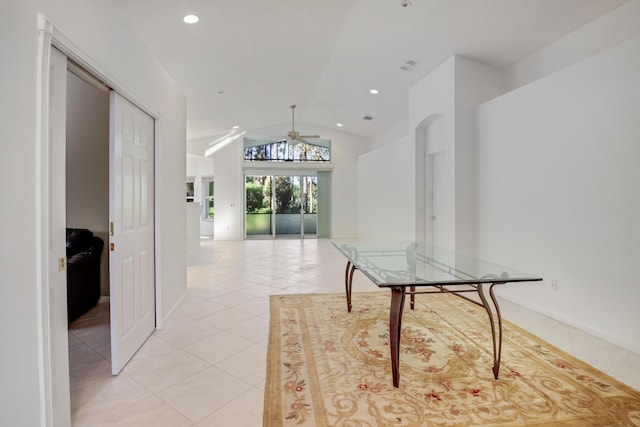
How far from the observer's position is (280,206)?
10492 mm

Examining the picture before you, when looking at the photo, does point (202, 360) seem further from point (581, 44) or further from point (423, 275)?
point (581, 44)

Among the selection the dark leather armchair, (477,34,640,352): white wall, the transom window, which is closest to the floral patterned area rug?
(477,34,640,352): white wall

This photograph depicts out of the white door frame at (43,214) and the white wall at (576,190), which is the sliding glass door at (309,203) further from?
the white door frame at (43,214)

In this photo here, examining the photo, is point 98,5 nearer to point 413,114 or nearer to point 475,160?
point 475,160

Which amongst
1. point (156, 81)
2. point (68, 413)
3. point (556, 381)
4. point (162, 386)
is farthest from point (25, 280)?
point (556, 381)

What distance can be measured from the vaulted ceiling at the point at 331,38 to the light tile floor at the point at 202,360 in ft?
9.41

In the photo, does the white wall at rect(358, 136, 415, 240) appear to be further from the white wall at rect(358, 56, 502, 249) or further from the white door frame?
the white door frame

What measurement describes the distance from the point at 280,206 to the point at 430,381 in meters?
8.58

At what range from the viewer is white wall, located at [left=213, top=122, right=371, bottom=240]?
1013cm

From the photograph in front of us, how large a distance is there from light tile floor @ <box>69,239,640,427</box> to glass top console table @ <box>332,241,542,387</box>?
0.88 metres

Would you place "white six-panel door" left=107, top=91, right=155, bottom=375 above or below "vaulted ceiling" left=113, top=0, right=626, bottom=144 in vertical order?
below

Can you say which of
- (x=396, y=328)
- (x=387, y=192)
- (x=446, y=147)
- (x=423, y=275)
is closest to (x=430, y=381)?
(x=396, y=328)

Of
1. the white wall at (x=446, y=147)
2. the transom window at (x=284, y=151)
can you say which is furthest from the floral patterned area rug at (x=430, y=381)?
the transom window at (x=284, y=151)

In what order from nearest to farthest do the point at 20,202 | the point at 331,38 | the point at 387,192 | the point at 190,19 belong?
the point at 20,202 → the point at 190,19 → the point at 331,38 → the point at 387,192
